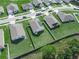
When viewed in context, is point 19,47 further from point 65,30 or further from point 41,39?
point 65,30

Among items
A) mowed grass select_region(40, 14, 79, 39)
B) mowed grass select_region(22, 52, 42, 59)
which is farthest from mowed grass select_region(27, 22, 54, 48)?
mowed grass select_region(22, 52, 42, 59)

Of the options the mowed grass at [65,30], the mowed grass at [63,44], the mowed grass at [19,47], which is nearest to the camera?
the mowed grass at [19,47]

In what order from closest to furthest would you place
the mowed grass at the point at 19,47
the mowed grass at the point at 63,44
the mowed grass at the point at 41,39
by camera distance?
the mowed grass at the point at 19,47 → the mowed grass at the point at 63,44 → the mowed grass at the point at 41,39

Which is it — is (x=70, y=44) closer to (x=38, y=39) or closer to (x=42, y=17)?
(x=38, y=39)

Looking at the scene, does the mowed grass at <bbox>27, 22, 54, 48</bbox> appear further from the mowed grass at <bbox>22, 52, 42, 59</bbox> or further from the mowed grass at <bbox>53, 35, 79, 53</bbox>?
the mowed grass at <bbox>22, 52, 42, 59</bbox>

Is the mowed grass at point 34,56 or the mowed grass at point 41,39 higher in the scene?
the mowed grass at point 41,39

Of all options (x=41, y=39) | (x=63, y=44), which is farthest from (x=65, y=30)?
(x=41, y=39)

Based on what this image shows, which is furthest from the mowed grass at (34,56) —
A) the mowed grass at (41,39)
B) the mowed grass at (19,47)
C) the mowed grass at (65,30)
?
the mowed grass at (65,30)

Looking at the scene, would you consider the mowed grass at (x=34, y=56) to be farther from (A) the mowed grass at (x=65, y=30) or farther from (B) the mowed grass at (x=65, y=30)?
A: (A) the mowed grass at (x=65, y=30)
